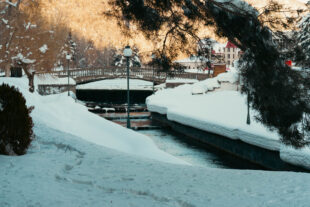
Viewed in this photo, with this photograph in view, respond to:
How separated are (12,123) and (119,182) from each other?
7.57ft

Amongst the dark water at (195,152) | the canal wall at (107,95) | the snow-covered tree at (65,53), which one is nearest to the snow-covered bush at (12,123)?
the dark water at (195,152)

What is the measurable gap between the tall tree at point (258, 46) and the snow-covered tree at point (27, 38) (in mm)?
21467

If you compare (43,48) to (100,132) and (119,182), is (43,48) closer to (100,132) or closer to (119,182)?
(100,132)

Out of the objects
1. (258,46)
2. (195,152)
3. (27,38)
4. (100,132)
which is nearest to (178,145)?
(195,152)

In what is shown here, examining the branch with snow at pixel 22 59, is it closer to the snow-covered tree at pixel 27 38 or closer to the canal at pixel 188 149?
the snow-covered tree at pixel 27 38

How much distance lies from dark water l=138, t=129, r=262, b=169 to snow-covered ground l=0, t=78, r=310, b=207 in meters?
9.47

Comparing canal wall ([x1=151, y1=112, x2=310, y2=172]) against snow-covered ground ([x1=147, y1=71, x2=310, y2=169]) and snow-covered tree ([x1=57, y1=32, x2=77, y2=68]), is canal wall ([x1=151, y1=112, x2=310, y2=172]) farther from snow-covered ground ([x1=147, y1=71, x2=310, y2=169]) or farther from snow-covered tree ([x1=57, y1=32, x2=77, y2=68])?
snow-covered tree ([x1=57, y1=32, x2=77, y2=68])

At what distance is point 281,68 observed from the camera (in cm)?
810

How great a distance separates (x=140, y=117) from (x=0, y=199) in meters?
28.7

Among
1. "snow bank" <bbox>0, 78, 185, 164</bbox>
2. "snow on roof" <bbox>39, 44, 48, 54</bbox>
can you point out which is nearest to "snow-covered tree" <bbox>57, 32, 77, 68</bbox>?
"snow on roof" <bbox>39, 44, 48, 54</bbox>

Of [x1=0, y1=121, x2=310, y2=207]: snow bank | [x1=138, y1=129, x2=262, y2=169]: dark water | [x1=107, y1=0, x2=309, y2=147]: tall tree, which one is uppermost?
[x1=107, y1=0, x2=309, y2=147]: tall tree

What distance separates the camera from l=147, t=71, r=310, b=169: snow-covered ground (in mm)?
15083

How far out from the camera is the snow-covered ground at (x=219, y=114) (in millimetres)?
15083

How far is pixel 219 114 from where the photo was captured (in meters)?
23.9
